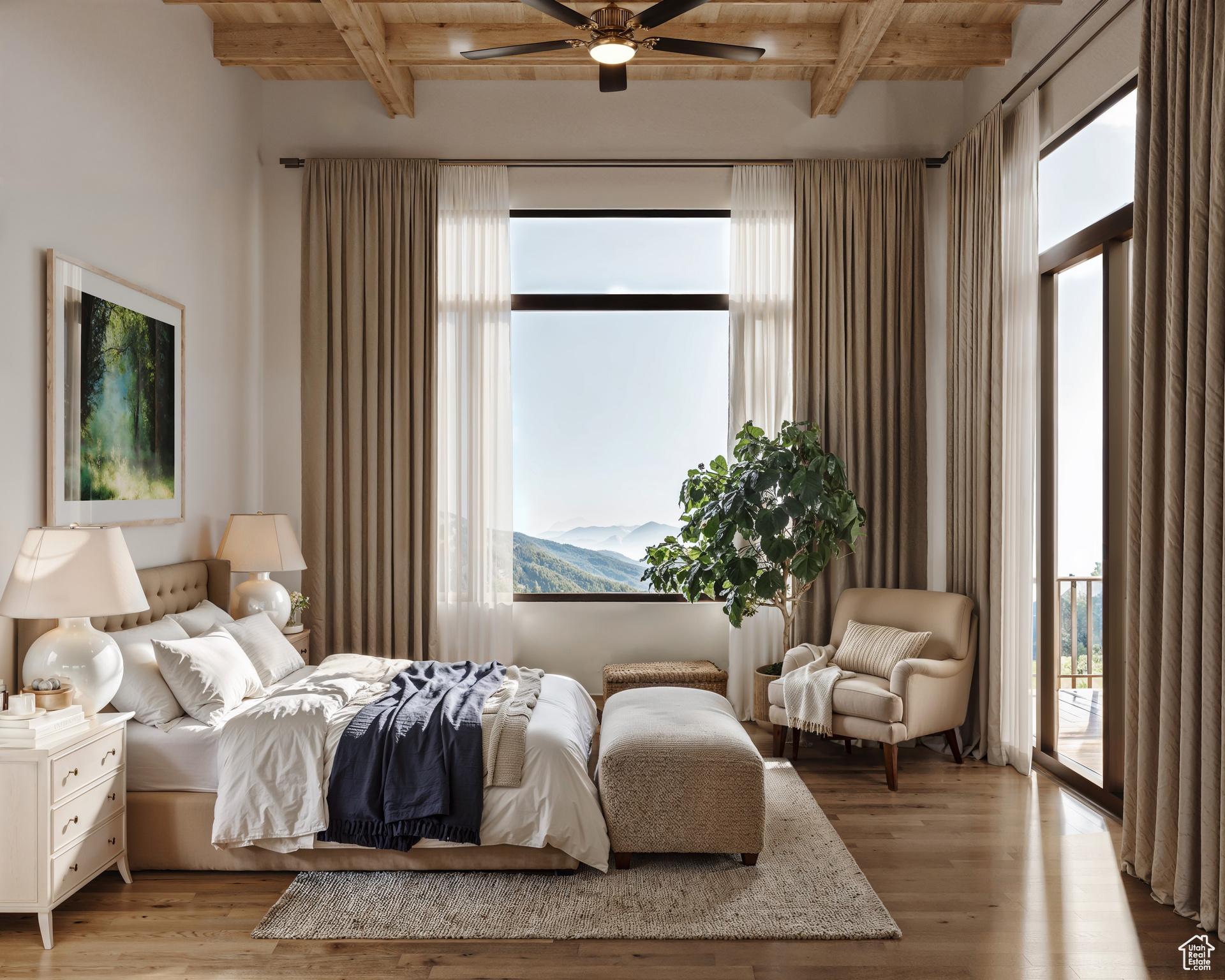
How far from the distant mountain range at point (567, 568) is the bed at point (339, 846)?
8.93 ft

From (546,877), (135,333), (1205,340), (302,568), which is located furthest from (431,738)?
(1205,340)

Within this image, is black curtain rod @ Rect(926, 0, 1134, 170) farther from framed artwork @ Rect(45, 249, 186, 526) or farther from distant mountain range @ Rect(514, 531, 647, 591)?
framed artwork @ Rect(45, 249, 186, 526)

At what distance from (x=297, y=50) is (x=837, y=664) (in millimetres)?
4408

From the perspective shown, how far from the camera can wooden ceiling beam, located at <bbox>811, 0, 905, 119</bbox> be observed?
12.8 ft

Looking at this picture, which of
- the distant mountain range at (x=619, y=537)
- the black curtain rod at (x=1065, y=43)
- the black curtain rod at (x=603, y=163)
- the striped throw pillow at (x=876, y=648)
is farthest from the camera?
the distant mountain range at (x=619, y=537)

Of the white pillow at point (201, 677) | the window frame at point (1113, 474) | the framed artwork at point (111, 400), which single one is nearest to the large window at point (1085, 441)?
the window frame at point (1113, 474)

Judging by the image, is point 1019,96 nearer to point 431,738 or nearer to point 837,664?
point 837,664

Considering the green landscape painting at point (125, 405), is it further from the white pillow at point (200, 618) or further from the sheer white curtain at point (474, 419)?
the sheer white curtain at point (474, 419)

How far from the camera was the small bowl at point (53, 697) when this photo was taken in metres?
2.63

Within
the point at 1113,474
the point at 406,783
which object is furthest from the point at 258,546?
the point at 1113,474

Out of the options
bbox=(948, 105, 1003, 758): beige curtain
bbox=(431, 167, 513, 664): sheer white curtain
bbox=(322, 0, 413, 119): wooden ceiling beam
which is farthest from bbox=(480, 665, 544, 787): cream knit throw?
bbox=(322, 0, 413, 119): wooden ceiling beam

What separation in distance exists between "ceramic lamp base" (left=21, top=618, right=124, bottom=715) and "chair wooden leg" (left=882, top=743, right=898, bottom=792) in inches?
124

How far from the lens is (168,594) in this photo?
3.87 m

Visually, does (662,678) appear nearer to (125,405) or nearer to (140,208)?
(125,405)
